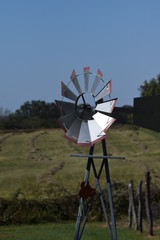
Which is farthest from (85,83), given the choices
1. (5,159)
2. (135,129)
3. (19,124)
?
(19,124)

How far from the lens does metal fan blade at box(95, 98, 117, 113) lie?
1098 centimetres

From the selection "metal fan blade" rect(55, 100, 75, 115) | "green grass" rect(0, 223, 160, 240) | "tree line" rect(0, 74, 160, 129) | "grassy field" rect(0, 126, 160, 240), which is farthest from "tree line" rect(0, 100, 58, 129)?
"metal fan blade" rect(55, 100, 75, 115)

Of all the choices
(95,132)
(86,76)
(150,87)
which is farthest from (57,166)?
(150,87)

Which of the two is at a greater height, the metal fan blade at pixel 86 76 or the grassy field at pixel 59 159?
the metal fan blade at pixel 86 76

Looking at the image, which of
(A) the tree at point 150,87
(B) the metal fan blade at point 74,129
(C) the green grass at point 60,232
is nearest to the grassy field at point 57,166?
(C) the green grass at point 60,232

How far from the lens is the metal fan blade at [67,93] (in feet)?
37.8

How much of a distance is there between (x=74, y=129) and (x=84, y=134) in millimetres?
240

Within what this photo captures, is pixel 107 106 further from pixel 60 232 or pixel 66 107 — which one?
pixel 60 232

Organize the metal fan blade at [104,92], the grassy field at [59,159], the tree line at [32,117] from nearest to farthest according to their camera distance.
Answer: the metal fan blade at [104,92] < the grassy field at [59,159] < the tree line at [32,117]

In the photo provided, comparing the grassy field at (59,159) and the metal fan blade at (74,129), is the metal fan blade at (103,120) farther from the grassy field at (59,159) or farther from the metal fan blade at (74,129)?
the grassy field at (59,159)

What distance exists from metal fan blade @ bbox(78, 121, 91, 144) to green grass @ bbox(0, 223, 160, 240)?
5112 mm

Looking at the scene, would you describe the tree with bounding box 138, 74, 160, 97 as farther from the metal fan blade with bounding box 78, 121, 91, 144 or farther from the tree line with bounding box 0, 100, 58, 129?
the metal fan blade with bounding box 78, 121, 91, 144

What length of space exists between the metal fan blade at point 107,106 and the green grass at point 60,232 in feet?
17.6

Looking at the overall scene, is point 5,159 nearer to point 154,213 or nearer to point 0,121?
point 154,213
